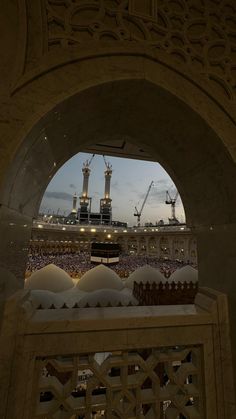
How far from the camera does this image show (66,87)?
1.40 meters

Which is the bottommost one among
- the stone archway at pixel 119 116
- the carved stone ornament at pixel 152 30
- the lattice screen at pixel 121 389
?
the lattice screen at pixel 121 389

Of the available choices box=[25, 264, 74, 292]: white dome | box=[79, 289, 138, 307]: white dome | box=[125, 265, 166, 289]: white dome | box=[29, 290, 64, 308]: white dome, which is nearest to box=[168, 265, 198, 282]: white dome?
box=[125, 265, 166, 289]: white dome

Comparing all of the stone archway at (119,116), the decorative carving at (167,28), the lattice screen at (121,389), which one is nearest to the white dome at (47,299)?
the lattice screen at (121,389)

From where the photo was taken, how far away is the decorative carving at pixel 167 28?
1479 millimetres

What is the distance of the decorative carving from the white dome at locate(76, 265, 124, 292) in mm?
8371

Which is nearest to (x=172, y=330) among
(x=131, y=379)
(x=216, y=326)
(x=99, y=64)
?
(x=216, y=326)

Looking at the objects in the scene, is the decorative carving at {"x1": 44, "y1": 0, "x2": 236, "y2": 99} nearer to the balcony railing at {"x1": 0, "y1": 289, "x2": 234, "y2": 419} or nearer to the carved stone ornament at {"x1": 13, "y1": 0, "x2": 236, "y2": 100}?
the carved stone ornament at {"x1": 13, "y1": 0, "x2": 236, "y2": 100}

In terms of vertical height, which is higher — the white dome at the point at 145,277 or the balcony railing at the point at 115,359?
the white dome at the point at 145,277

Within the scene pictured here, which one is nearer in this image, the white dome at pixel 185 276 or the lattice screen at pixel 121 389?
the lattice screen at pixel 121 389

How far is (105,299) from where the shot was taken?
657 centimetres

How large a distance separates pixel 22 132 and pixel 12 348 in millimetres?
1343

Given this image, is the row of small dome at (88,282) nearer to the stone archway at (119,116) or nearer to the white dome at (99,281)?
the white dome at (99,281)

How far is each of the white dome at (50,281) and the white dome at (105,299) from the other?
2.25m

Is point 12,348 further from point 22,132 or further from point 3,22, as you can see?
point 3,22
